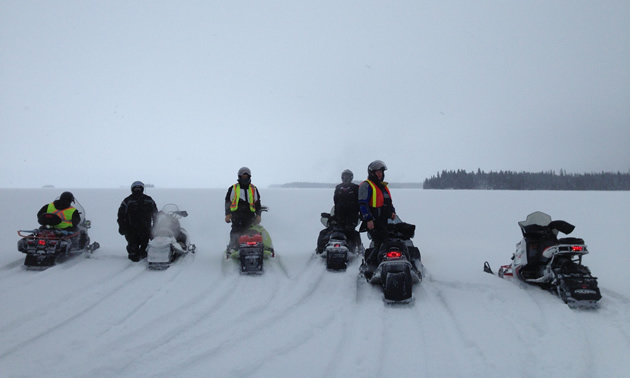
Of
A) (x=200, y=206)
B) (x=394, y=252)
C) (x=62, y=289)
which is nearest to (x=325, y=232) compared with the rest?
(x=394, y=252)

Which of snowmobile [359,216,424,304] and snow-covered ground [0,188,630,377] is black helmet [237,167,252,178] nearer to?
snow-covered ground [0,188,630,377]

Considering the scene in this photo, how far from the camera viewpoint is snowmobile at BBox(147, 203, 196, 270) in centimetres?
690

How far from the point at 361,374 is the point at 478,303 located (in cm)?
252

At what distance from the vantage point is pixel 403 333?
13.8 feet

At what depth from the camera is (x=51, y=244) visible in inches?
273

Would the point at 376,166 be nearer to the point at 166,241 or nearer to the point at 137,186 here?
the point at 166,241

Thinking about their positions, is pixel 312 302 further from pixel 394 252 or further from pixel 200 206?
pixel 200 206

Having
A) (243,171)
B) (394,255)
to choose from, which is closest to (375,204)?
(394,255)

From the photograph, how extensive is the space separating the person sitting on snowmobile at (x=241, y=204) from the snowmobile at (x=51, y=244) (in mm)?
2966

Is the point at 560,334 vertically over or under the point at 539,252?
under

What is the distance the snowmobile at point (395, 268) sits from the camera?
4980 mm

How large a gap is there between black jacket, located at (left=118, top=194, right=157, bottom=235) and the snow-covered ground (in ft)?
2.18

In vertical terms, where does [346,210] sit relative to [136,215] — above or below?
above

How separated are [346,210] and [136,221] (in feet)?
13.8
